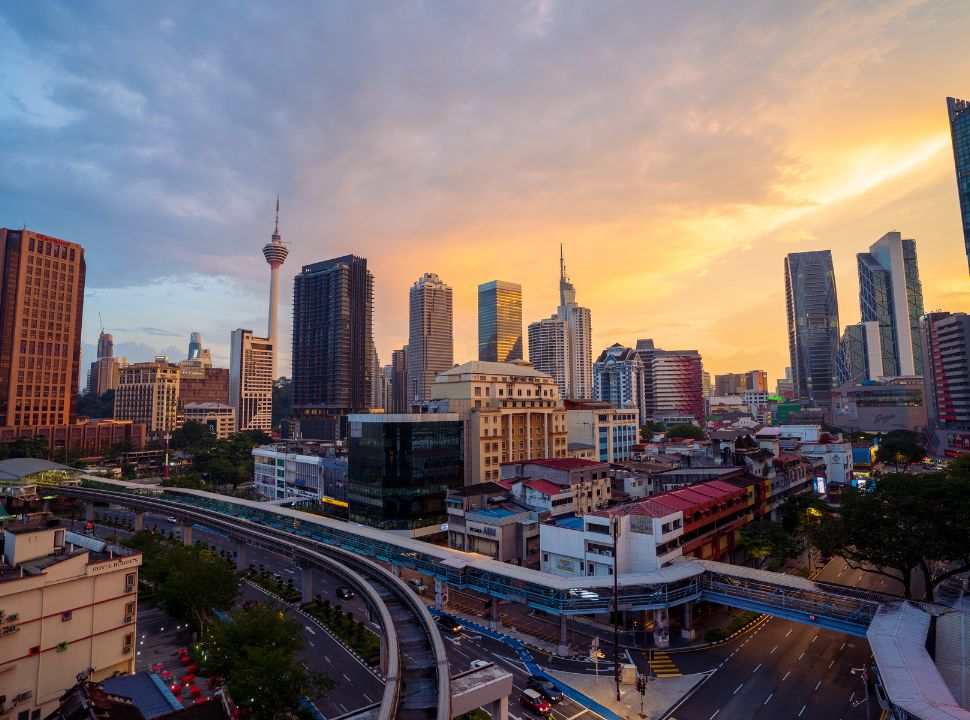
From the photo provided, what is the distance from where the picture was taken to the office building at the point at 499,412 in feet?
353

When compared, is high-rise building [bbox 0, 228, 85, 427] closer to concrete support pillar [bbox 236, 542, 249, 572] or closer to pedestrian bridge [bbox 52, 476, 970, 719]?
concrete support pillar [bbox 236, 542, 249, 572]

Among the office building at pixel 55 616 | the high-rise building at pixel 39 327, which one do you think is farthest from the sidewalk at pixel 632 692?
the high-rise building at pixel 39 327

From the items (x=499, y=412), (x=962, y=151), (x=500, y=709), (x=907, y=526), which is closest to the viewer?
(x=500, y=709)

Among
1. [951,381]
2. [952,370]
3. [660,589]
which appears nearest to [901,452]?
[951,381]

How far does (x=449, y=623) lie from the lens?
61281mm

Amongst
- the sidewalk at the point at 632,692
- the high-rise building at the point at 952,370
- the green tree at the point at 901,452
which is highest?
the high-rise building at the point at 952,370

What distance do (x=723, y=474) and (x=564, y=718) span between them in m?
56.6

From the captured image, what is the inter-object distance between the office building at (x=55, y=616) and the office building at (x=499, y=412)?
63.9 metres

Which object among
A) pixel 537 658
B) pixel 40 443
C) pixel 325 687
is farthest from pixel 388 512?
pixel 40 443

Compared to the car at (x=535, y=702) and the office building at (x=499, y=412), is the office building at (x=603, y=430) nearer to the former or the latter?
the office building at (x=499, y=412)

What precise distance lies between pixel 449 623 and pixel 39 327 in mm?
197544

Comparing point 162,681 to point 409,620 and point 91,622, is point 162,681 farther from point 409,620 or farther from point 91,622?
point 409,620

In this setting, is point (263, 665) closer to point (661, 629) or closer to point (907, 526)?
point (661, 629)

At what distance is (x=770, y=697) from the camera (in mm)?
45438
